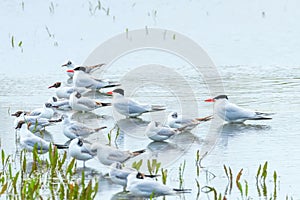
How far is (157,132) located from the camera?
9219mm

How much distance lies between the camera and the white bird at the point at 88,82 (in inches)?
475

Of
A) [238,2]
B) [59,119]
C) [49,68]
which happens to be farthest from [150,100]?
[238,2]

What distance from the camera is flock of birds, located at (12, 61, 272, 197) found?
745 centimetres

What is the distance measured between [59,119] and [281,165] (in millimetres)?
3084

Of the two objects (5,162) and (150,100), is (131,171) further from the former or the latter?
(150,100)

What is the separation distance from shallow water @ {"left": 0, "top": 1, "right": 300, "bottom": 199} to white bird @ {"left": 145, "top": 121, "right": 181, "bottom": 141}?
0.11 meters

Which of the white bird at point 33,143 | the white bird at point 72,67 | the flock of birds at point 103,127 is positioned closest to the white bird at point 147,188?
the flock of birds at point 103,127

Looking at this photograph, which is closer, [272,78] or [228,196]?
[228,196]

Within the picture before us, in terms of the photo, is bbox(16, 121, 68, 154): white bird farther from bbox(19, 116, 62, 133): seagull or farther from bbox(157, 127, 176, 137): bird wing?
bbox(157, 127, 176, 137): bird wing

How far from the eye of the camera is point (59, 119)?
33.3 ft

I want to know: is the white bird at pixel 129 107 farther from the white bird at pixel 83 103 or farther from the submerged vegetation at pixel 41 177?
the submerged vegetation at pixel 41 177

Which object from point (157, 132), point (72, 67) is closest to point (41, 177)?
point (157, 132)

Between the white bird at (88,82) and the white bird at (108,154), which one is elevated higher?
the white bird at (88,82)

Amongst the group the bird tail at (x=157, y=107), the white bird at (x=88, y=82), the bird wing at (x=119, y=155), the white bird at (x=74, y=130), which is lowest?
the bird wing at (x=119, y=155)
